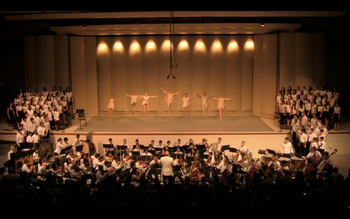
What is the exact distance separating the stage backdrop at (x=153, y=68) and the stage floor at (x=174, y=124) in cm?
112

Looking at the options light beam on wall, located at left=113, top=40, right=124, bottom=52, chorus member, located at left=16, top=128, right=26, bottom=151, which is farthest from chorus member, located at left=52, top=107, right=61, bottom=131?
light beam on wall, located at left=113, top=40, right=124, bottom=52

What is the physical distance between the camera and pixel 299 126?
15.2 meters

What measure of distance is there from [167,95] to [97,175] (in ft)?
30.4

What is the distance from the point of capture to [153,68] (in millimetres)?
21391

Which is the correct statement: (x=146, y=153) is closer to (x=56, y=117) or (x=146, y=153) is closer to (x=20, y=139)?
(x=20, y=139)

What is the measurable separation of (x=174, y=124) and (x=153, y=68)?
14.0ft

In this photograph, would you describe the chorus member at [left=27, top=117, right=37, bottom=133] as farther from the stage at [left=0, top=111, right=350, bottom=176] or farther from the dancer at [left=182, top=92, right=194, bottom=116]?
the dancer at [left=182, top=92, right=194, bottom=116]

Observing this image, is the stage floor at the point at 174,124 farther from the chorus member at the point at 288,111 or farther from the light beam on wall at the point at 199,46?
the light beam on wall at the point at 199,46

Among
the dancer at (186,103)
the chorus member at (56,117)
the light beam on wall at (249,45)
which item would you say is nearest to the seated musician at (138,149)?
the chorus member at (56,117)

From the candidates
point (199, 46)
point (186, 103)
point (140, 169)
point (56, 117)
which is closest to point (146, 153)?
point (140, 169)

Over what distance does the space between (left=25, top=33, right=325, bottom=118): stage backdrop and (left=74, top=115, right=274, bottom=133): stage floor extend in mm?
1124

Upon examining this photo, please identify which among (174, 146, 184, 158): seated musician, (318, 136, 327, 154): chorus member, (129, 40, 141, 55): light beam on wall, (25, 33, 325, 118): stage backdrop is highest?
(129, 40, 141, 55): light beam on wall

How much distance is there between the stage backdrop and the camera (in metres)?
20.0

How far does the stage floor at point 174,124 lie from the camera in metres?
17.0
